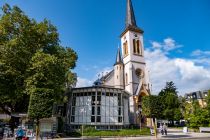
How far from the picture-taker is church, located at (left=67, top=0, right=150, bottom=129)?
33.2 metres

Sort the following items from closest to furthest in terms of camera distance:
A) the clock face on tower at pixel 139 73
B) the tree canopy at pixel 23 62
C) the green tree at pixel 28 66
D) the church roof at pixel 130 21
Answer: the green tree at pixel 28 66
the tree canopy at pixel 23 62
the clock face on tower at pixel 139 73
the church roof at pixel 130 21

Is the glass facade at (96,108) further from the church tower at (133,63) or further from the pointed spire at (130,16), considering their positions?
the pointed spire at (130,16)

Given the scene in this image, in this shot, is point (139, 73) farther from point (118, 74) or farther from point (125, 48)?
point (125, 48)

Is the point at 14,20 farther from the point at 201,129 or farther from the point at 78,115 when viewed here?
the point at 201,129

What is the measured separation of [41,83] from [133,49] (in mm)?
33051

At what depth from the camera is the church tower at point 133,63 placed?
4621cm

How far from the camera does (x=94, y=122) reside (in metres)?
32.5

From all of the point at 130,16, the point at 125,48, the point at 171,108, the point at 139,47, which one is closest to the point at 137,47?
the point at 139,47

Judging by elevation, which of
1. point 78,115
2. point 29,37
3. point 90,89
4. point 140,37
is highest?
point 140,37

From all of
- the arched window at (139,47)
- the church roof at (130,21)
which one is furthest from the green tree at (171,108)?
the church roof at (130,21)

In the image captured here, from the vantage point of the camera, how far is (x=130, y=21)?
56.8 metres

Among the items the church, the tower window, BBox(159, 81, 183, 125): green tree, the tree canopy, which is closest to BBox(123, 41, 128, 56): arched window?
the church

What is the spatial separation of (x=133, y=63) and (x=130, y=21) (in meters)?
13.7

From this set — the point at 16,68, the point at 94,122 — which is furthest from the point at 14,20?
the point at 94,122
